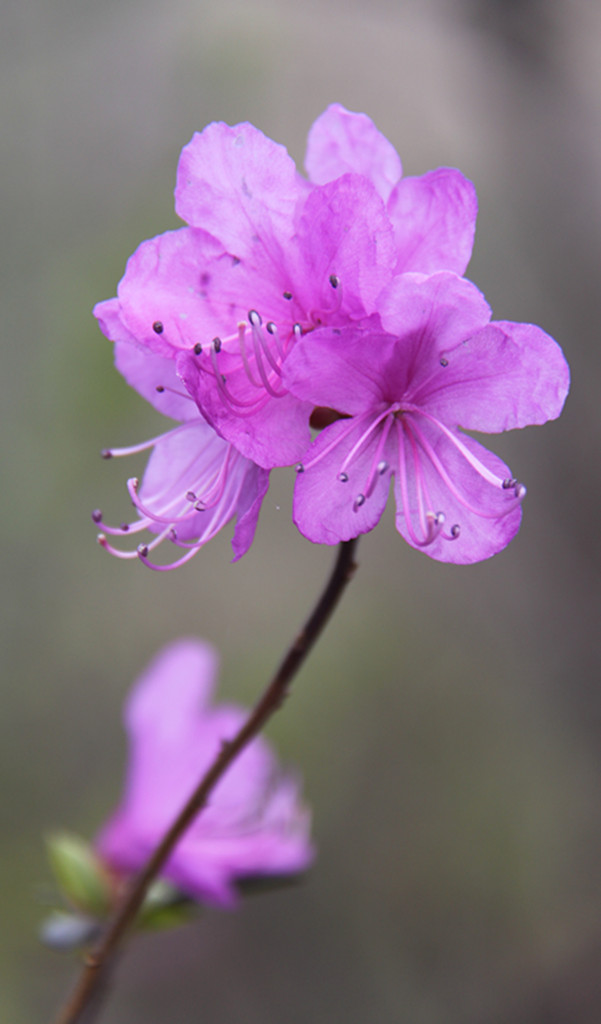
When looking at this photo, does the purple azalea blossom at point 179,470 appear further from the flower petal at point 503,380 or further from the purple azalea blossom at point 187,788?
the purple azalea blossom at point 187,788

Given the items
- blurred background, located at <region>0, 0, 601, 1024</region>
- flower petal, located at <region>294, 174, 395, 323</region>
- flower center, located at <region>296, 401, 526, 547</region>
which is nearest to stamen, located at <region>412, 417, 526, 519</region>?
flower center, located at <region>296, 401, 526, 547</region>

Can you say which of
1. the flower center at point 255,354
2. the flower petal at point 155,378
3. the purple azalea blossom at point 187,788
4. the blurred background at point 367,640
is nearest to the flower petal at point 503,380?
the flower center at point 255,354

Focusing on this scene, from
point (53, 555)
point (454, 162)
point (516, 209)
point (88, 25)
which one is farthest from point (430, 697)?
point (88, 25)

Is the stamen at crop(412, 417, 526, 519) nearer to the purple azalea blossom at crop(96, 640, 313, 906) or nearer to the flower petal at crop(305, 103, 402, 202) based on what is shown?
the flower petal at crop(305, 103, 402, 202)

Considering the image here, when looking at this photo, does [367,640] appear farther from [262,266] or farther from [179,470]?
[262,266]

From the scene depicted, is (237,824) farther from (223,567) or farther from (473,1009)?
(223,567)
